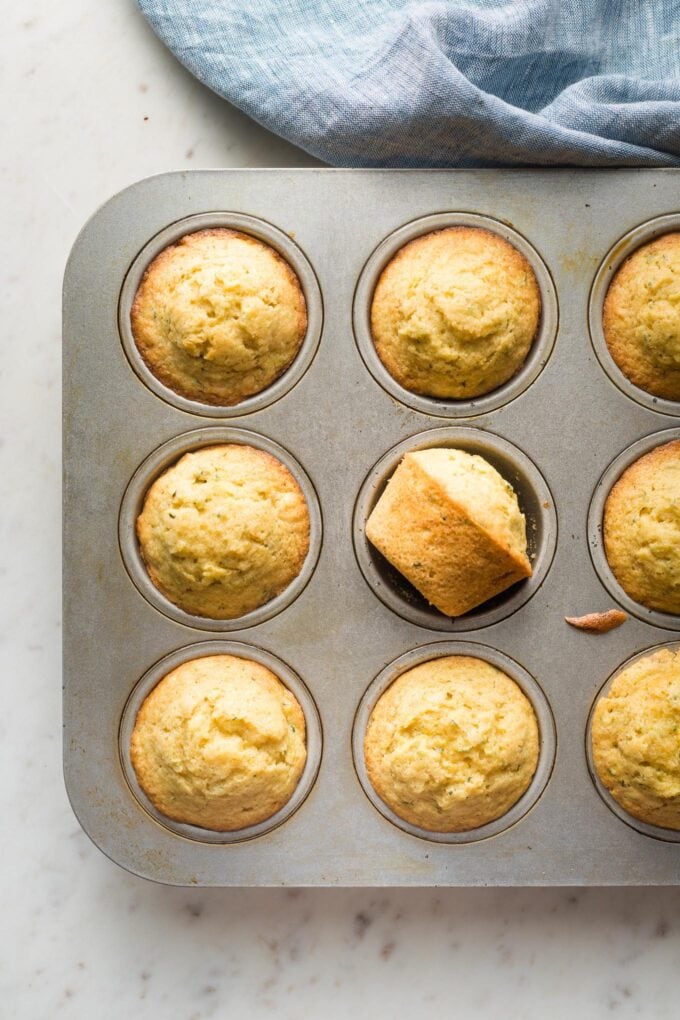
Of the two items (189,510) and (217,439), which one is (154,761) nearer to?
(189,510)

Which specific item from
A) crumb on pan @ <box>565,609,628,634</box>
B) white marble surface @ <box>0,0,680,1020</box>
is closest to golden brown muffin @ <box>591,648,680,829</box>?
crumb on pan @ <box>565,609,628,634</box>

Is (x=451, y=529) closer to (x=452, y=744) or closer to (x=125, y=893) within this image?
(x=452, y=744)

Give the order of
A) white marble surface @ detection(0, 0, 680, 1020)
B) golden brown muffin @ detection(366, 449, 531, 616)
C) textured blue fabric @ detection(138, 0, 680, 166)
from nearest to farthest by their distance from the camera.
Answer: golden brown muffin @ detection(366, 449, 531, 616) < textured blue fabric @ detection(138, 0, 680, 166) < white marble surface @ detection(0, 0, 680, 1020)

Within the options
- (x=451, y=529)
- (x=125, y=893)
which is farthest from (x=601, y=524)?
(x=125, y=893)

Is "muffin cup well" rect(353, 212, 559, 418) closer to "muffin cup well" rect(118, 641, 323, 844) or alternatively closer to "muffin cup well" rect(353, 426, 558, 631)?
"muffin cup well" rect(353, 426, 558, 631)

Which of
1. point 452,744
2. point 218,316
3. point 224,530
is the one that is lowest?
point 452,744

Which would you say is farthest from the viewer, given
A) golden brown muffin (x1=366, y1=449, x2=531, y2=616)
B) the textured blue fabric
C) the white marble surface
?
the white marble surface
